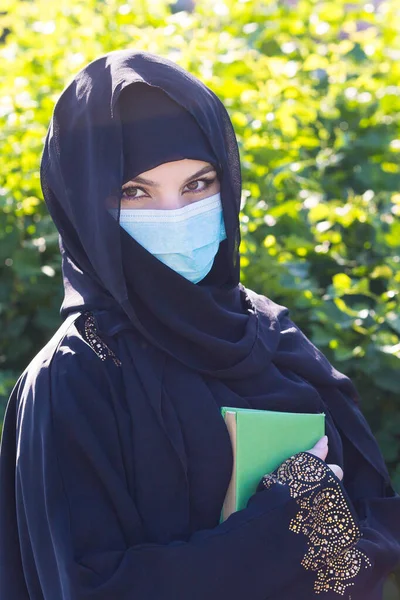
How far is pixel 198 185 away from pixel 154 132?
0.17 metres

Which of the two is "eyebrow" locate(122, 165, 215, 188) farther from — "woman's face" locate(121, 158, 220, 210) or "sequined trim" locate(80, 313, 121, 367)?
"sequined trim" locate(80, 313, 121, 367)

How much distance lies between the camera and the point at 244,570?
1832 millimetres

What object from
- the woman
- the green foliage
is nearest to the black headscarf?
the woman

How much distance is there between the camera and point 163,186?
6.48 feet

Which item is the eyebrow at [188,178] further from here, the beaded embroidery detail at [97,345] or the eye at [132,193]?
the beaded embroidery detail at [97,345]

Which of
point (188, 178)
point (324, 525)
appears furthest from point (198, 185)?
point (324, 525)

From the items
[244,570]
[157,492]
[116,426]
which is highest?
[116,426]

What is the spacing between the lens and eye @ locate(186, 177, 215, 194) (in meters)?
2.04

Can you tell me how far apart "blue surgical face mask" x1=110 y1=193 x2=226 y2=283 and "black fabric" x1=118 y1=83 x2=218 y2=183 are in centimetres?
9

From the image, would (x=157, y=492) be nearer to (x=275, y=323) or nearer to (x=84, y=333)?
(x=84, y=333)

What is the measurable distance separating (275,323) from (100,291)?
1.43ft

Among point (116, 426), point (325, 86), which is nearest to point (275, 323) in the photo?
point (116, 426)

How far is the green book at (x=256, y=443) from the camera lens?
1924 mm

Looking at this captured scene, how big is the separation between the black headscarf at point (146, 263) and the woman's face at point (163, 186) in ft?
0.22
